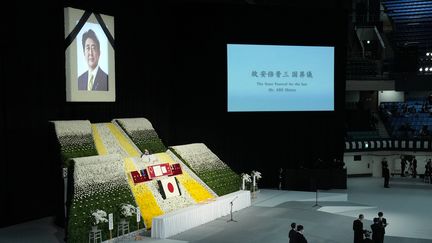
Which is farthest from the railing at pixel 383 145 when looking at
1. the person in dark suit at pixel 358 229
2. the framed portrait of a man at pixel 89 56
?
the person in dark suit at pixel 358 229

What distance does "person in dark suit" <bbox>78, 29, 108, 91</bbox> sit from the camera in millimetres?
17266

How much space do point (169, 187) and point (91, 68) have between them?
185 inches

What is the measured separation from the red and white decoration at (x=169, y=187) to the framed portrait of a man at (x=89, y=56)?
3.69 meters

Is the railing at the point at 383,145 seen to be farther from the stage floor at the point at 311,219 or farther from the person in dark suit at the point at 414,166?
the stage floor at the point at 311,219

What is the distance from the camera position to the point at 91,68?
57.7ft

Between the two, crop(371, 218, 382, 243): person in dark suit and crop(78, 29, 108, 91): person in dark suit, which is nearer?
crop(371, 218, 382, 243): person in dark suit

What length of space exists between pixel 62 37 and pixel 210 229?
746 cm

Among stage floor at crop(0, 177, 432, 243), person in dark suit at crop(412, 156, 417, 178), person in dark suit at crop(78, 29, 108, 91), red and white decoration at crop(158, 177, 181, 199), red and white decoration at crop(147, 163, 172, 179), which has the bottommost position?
stage floor at crop(0, 177, 432, 243)

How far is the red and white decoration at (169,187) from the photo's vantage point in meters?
16.4

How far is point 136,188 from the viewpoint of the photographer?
15.8m

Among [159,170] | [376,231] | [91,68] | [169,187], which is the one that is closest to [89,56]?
[91,68]

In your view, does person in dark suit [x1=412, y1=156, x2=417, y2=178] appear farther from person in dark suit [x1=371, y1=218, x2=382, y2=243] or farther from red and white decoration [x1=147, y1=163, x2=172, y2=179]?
person in dark suit [x1=371, y1=218, x2=382, y2=243]

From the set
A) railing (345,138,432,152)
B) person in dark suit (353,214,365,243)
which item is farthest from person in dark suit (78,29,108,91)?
railing (345,138,432,152)

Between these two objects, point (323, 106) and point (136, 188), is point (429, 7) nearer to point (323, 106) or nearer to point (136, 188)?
point (323, 106)
